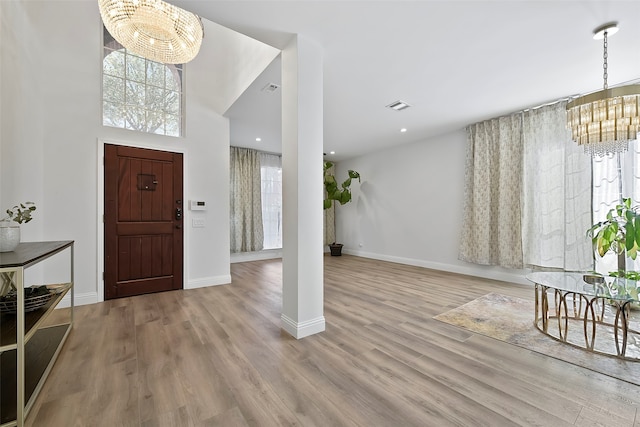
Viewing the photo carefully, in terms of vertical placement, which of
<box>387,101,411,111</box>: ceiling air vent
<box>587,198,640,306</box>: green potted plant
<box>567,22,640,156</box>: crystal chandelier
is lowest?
<box>587,198,640,306</box>: green potted plant

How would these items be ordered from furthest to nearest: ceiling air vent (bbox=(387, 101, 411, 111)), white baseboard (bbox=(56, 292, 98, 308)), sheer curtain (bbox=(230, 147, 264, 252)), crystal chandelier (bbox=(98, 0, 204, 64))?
1. sheer curtain (bbox=(230, 147, 264, 252))
2. ceiling air vent (bbox=(387, 101, 411, 111))
3. white baseboard (bbox=(56, 292, 98, 308))
4. crystal chandelier (bbox=(98, 0, 204, 64))

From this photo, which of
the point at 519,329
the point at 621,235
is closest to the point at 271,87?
the point at 519,329

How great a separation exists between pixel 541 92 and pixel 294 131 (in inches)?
131

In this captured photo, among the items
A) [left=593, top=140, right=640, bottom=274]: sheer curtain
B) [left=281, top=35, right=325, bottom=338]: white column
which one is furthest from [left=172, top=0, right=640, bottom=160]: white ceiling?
[left=593, top=140, right=640, bottom=274]: sheer curtain

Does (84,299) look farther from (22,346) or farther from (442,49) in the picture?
(442,49)

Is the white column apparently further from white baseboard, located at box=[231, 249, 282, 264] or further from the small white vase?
white baseboard, located at box=[231, 249, 282, 264]

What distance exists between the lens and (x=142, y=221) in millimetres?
3506

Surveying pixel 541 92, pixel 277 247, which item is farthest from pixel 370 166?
pixel 541 92

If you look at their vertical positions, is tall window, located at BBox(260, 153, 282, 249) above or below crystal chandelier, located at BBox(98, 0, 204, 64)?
below

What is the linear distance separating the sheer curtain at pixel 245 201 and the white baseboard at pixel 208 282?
1.92 m

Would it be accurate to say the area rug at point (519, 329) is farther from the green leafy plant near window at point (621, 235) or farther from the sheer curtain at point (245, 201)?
the sheer curtain at point (245, 201)

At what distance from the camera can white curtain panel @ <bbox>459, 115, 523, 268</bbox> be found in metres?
4.05

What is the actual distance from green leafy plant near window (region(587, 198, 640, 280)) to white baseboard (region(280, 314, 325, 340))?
9.62 ft

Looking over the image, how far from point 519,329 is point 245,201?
525cm
